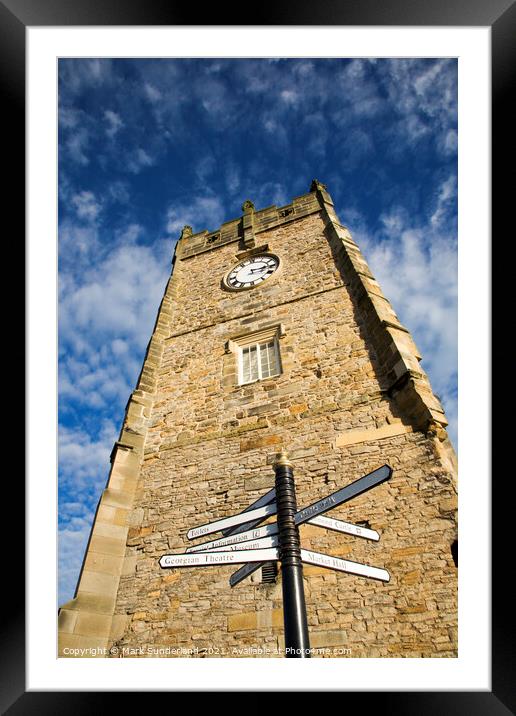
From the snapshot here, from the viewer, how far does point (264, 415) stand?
8.18 meters

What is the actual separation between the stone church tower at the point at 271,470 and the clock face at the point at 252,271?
3.2 inches

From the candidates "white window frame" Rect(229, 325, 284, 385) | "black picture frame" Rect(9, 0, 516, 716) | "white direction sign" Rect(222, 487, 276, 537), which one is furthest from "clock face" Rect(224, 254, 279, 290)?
"white direction sign" Rect(222, 487, 276, 537)

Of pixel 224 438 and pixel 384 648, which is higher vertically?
pixel 224 438

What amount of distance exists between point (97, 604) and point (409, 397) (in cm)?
526

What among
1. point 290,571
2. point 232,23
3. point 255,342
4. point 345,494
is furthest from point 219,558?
point 255,342

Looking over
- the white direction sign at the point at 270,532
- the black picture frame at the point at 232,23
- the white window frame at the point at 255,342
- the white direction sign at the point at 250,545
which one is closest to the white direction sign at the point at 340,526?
the white direction sign at the point at 270,532

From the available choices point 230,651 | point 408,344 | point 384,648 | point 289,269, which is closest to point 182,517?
point 230,651

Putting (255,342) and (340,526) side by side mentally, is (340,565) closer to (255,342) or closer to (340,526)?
(340,526)

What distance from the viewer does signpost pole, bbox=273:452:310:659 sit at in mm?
2629

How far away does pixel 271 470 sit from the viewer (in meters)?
7.25

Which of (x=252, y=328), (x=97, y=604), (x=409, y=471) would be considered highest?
(x=252, y=328)

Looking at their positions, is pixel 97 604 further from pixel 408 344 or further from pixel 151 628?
pixel 408 344

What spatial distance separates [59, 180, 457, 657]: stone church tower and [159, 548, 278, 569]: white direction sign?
3078mm
